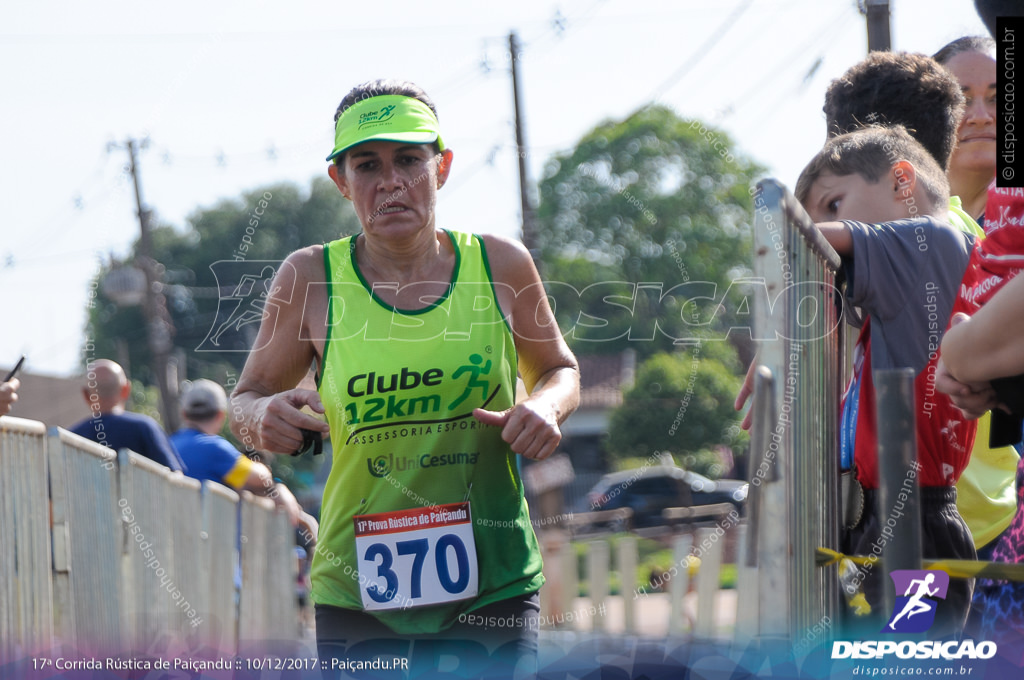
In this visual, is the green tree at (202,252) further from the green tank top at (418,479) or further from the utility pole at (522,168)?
the green tank top at (418,479)

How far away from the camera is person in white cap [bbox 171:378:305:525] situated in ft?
21.7

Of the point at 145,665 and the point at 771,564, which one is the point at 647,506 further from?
the point at 771,564

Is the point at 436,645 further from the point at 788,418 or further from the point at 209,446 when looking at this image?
the point at 209,446

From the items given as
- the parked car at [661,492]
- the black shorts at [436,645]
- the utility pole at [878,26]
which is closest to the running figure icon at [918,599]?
the black shorts at [436,645]

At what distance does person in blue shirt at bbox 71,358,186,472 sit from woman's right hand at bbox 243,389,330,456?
3.57 m

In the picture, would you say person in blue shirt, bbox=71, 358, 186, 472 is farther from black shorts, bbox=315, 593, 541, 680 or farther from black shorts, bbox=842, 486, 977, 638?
black shorts, bbox=842, 486, 977, 638

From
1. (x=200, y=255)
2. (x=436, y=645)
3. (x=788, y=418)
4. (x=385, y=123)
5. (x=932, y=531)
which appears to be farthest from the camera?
(x=200, y=255)

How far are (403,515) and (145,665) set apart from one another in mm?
1802

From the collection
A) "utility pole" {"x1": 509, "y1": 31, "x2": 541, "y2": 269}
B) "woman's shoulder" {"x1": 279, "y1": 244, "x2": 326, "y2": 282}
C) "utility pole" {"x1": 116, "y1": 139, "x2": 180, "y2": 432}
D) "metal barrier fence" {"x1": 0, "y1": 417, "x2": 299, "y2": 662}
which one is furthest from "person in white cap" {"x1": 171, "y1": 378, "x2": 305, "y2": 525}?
"utility pole" {"x1": 116, "y1": 139, "x2": 180, "y2": 432}

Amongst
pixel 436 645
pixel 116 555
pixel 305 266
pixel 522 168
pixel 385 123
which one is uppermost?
pixel 522 168

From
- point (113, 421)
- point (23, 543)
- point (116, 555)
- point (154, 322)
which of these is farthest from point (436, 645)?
point (154, 322)

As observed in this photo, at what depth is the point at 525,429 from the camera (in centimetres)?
247

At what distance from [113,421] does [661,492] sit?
2383 centimetres

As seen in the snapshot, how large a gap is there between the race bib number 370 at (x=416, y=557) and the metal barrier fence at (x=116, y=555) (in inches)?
58.5
